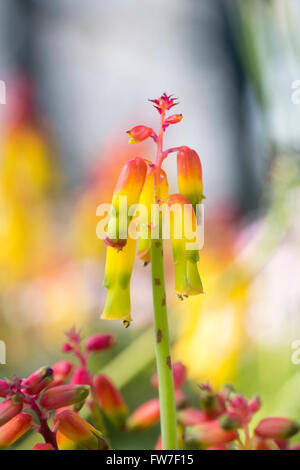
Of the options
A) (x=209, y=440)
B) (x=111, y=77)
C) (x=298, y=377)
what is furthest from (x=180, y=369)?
(x=111, y=77)

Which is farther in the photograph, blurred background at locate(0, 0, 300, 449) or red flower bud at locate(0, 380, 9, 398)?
blurred background at locate(0, 0, 300, 449)

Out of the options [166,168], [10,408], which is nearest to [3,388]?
[10,408]

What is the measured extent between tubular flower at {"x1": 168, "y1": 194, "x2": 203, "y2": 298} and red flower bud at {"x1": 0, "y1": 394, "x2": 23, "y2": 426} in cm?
6

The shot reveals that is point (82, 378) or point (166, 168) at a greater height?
point (166, 168)

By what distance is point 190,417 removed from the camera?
0.68 feet

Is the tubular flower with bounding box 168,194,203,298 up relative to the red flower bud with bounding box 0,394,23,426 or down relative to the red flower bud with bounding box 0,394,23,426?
up

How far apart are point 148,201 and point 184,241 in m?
0.02

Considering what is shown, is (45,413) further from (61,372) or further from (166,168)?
(166,168)

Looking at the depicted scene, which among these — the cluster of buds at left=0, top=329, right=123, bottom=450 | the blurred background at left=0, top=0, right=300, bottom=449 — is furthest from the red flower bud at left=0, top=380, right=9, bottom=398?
the blurred background at left=0, top=0, right=300, bottom=449

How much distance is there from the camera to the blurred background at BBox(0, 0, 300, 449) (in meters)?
0.44

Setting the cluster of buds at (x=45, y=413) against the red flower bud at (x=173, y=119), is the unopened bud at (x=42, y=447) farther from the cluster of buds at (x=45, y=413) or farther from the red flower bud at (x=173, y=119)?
the red flower bud at (x=173, y=119)

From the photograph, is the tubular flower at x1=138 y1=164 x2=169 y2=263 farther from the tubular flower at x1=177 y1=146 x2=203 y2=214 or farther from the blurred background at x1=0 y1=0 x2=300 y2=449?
the blurred background at x1=0 y1=0 x2=300 y2=449

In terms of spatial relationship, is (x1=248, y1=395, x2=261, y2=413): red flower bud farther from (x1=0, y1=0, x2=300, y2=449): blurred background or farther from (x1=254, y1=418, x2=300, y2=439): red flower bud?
(x1=0, y1=0, x2=300, y2=449): blurred background

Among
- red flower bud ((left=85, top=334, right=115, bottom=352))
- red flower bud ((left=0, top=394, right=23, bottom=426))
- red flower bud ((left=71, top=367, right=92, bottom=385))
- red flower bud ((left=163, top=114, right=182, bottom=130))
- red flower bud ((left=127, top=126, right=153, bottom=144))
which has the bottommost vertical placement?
red flower bud ((left=0, top=394, right=23, bottom=426))
